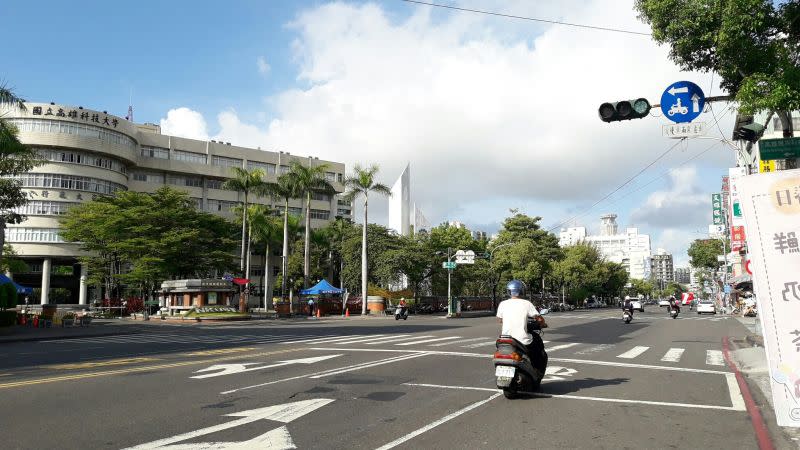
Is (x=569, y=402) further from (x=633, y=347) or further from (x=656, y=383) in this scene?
(x=633, y=347)

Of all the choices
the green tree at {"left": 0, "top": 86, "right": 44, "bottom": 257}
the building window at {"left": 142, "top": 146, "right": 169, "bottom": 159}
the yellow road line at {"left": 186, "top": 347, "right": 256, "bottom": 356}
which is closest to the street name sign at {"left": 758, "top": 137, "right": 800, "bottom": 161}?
the yellow road line at {"left": 186, "top": 347, "right": 256, "bottom": 356}

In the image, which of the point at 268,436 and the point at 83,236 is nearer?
the point at 268,436

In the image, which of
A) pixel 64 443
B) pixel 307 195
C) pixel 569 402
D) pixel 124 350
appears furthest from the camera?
pixel 307 195

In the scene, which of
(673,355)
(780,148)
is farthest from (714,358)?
(780,148)

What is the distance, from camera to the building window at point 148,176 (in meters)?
78.8

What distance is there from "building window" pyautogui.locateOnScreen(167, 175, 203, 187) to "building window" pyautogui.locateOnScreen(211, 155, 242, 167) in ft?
11.8

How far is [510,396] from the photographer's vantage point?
8508 millimetres

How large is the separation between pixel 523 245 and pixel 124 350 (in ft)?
199

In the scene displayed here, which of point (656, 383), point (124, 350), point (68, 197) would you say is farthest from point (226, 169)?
point (656, 383)

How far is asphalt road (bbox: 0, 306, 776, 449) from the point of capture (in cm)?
625

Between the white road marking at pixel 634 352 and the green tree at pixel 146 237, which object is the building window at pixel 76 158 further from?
the white road marking at pixel 634 352

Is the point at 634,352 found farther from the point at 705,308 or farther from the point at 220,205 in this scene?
the point at 220,205

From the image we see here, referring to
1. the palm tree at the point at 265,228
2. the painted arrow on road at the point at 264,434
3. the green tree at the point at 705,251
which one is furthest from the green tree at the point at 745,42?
the green tree at the point at 705,251

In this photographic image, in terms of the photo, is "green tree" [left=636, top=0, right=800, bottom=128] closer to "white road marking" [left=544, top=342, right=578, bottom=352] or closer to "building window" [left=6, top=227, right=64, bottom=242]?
"white road marking" [left=544, top=342, right=578, bottom=352]
